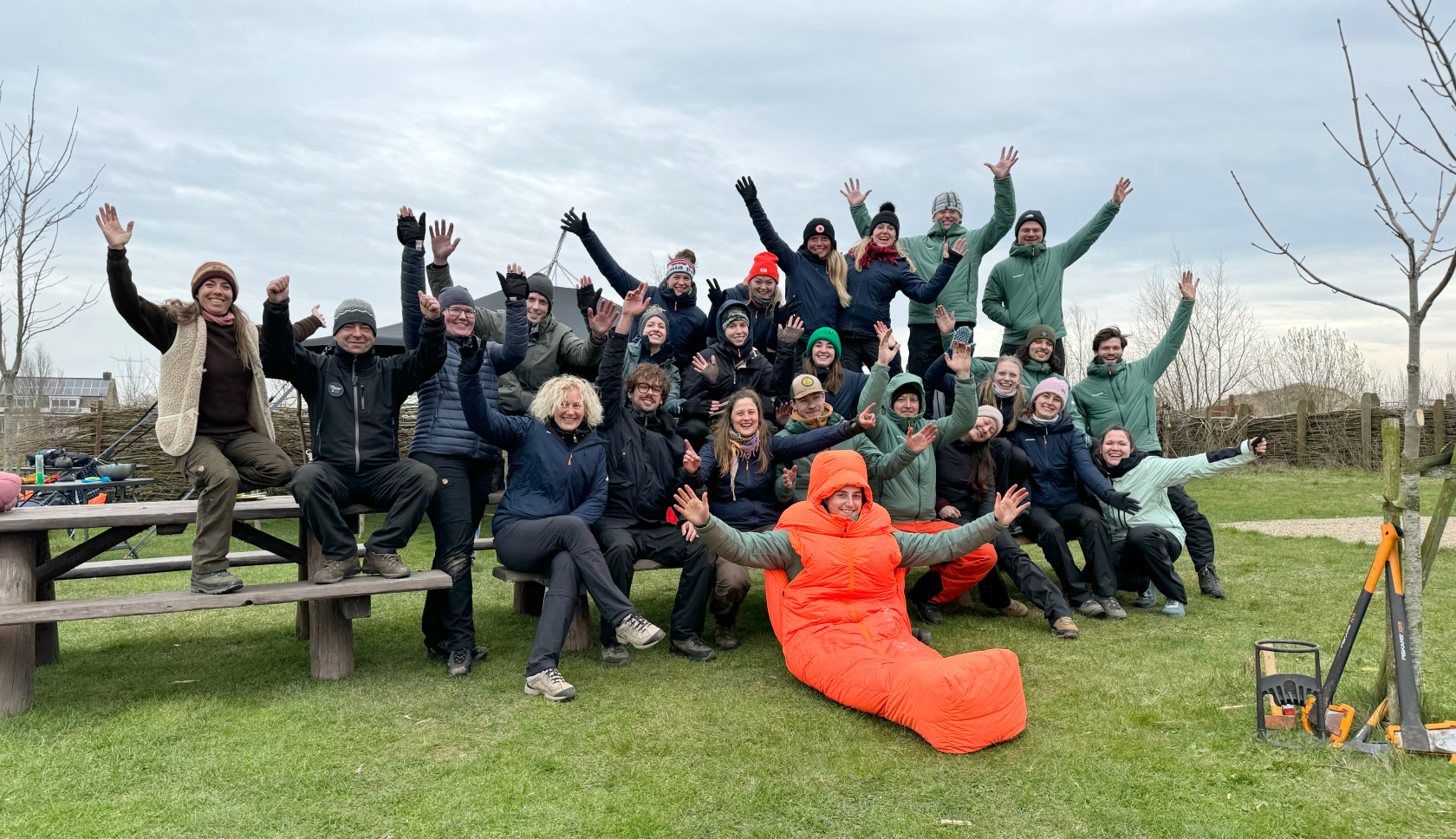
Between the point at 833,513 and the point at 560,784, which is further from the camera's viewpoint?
the point at 833,513

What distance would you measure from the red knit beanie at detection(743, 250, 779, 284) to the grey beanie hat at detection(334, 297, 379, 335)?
9.72 feet

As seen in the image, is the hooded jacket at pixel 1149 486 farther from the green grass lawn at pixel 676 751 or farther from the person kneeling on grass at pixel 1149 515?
the green grass lawn at pixel 676 751

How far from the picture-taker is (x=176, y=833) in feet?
9.73

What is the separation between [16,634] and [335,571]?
138 cm

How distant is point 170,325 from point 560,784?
10.5ft

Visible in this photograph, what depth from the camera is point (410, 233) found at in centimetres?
519

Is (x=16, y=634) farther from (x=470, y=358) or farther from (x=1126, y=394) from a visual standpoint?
(x=1126, y=394)

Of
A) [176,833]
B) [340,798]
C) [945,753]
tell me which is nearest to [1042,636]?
[945,753]

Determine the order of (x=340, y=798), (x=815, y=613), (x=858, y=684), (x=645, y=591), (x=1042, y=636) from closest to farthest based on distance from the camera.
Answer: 1. (x=340, y=798)
2. (x=858, y=684)
3. (x=815, y=613)
4. (x=1042, y=636)
5. (x=645, y=591)

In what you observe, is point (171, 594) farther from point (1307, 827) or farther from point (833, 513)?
point (1307, 827)

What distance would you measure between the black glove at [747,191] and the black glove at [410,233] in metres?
2.85

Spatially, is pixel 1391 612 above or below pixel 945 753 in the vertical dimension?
above

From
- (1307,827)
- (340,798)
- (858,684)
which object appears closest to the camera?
(1307,827)

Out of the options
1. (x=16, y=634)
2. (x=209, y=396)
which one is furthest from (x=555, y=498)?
(x=16, y=634)
